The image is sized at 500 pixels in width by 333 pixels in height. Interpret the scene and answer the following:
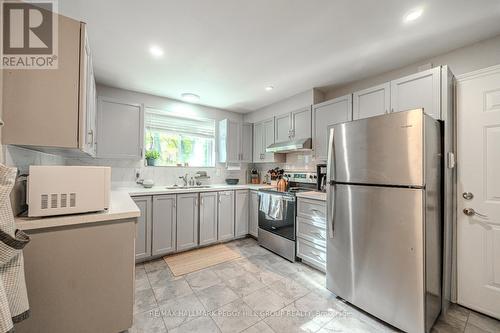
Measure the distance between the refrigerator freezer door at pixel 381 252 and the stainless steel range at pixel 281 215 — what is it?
2.66 ft

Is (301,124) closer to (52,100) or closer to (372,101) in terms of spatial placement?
(372,101)

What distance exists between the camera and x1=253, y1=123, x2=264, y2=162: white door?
3886mm

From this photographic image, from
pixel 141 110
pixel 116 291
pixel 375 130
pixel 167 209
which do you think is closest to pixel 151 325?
pixel 116 291

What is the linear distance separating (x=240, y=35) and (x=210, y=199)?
2.26m

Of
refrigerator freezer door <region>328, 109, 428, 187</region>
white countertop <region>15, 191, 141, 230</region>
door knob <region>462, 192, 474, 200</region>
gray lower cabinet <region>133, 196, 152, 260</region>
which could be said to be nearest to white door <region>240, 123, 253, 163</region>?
gray lower cabinet <region>133, 196, 152, 260</region>

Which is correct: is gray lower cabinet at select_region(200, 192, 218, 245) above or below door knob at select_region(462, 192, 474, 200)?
below

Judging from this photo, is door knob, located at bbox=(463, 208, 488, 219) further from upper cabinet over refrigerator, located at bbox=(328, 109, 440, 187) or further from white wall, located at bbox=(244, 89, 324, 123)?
white wall, located at bbox=(244, 89, 324, 123)

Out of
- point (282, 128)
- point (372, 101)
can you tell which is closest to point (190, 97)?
point (282, 128)

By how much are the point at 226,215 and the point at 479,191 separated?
9.67ft

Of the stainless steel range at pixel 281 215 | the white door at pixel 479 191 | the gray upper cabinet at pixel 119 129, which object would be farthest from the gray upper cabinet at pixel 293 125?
the gray upper cabinet at pixel 119 129

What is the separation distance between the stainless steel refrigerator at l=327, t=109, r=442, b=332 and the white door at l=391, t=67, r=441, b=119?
229mm

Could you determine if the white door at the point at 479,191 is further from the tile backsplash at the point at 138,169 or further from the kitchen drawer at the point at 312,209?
the tile backsplash at the point at 138,169

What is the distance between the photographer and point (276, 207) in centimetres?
296

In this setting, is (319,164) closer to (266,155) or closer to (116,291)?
(266,155)
